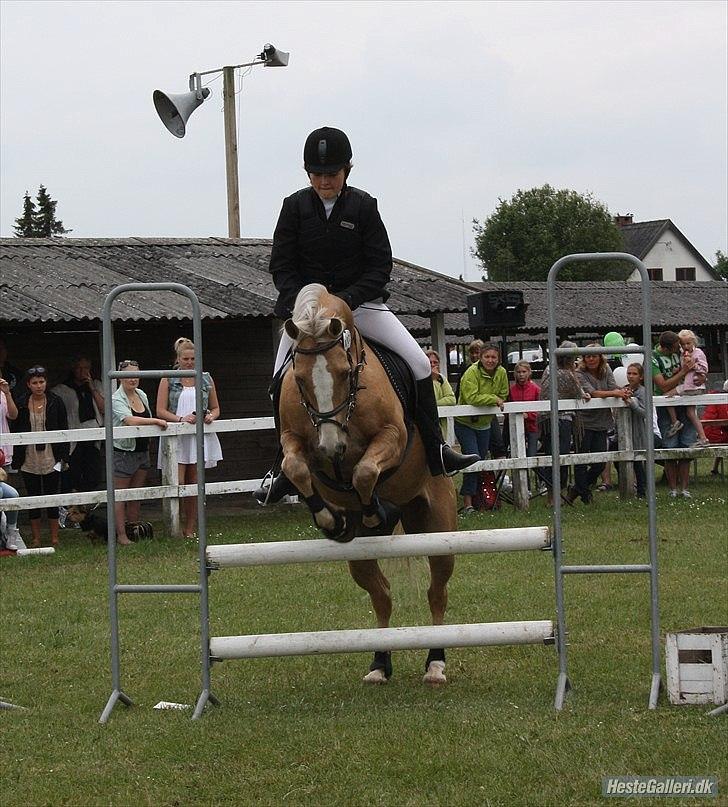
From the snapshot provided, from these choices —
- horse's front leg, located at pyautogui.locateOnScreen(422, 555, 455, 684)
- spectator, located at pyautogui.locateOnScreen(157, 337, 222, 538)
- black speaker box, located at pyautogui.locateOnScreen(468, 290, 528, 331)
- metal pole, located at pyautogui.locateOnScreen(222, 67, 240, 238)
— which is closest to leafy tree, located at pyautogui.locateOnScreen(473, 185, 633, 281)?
metal pole, located at pyautogui.locateOnScreen(222, 67, 240, 238)

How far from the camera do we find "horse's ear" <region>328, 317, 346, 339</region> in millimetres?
6047

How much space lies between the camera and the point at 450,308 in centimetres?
1983

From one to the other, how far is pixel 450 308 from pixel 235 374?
12.1ft

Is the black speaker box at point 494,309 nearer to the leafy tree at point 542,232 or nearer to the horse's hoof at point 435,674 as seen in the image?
the horse's hoof at point 435,674

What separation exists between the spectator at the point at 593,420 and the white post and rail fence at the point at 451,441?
7.3 inches

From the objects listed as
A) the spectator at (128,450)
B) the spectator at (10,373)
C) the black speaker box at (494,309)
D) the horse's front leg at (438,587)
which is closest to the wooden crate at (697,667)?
the horse's front leg at (438,587)

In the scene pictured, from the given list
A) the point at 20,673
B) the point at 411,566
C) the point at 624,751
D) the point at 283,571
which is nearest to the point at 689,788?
the point at 624,751

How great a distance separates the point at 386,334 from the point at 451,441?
29.6 ft

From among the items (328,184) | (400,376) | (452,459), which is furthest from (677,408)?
(328,184)

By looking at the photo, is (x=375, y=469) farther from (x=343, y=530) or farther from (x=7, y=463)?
(x=7, y=463)

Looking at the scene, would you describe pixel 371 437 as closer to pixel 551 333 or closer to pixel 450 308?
pixel 551 333

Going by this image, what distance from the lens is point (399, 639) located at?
21.4 ft

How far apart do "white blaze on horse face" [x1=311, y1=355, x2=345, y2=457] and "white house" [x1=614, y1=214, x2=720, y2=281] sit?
70871mm

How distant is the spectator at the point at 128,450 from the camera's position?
1380 cm
